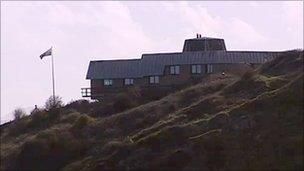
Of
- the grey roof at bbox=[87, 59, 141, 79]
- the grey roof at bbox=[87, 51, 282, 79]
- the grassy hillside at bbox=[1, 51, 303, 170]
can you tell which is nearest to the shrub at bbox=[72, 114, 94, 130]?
the grassy hillside at bbox=[1, 51, 303, 170]

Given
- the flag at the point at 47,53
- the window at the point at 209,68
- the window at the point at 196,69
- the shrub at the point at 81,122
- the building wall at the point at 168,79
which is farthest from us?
the flag at the point at 47,53

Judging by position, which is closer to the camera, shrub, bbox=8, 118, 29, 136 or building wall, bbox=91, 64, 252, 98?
shrub, bbox=8, 118, 29, 136

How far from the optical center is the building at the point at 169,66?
8062cm

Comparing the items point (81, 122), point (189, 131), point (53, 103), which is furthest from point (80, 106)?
point (189, 131)

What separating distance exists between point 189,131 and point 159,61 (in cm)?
3513

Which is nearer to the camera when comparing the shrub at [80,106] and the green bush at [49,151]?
the green bush at [49,151]

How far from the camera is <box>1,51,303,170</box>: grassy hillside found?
42.6 metres

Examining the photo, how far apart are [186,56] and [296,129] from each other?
1549 inches

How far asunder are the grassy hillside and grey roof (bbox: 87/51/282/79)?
26.3 ft

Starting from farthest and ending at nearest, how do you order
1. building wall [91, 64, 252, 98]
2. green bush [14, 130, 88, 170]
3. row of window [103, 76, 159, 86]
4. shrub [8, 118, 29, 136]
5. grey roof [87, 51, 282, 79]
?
row of window [103, 76, 159, 86] < grey roof [87, 51, 282, 79] < building wall [91, 64, 252, 98] < shrub [8, 118, 29, 136] < green bush [14, 130, 88, 170]

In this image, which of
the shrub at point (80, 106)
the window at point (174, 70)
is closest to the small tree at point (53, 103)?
the shrub at point (80, 106)

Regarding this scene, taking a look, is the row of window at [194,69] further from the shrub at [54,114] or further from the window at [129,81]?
the shrub at [54,114]

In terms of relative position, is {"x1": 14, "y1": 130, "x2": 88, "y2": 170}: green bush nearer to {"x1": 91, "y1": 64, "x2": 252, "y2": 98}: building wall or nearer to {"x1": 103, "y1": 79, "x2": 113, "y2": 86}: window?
{"x1": 91, "y1": 64, "x2": 252, "y2": 98}: building wall

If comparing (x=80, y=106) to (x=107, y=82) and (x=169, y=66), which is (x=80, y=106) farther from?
(x=169, y=66)
